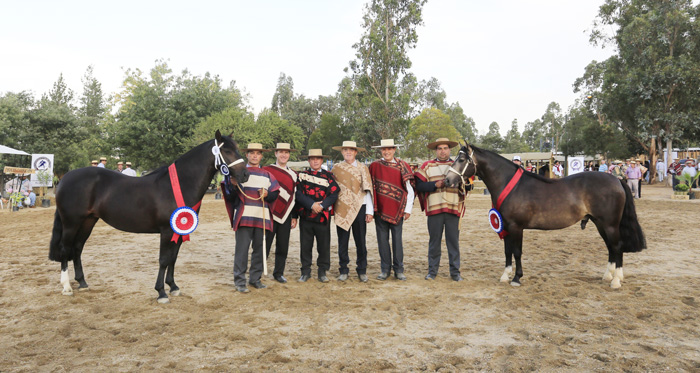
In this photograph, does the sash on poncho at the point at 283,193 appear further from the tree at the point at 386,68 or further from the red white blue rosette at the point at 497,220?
the tree at the point at 386,68

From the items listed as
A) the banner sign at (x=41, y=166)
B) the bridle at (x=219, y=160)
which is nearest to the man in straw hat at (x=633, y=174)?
the bridle at (x=219, y=160)

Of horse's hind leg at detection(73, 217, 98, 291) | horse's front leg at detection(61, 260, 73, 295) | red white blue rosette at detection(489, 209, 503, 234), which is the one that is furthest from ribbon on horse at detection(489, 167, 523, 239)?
horse's front leg at detection(61, 260, 73, 295)

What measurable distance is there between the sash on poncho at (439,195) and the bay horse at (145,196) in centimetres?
253

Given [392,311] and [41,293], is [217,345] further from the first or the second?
[41,293]

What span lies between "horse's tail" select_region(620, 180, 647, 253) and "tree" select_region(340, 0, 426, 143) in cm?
2321

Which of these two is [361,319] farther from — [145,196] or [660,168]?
[660,168]

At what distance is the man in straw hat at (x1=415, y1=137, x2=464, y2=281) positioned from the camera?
5555mm

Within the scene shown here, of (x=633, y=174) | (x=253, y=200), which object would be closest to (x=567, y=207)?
(x=253, y=200)

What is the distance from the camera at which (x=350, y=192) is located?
554 cm

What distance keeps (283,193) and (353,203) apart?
0.95m

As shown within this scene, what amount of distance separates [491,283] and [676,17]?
28795 mm

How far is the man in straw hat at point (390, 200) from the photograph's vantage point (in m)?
5.55

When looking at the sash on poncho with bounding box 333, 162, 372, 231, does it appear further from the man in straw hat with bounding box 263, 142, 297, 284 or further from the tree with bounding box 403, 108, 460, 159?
the tree with bounding box 403, 108, 460, 159

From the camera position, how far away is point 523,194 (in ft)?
17.9
